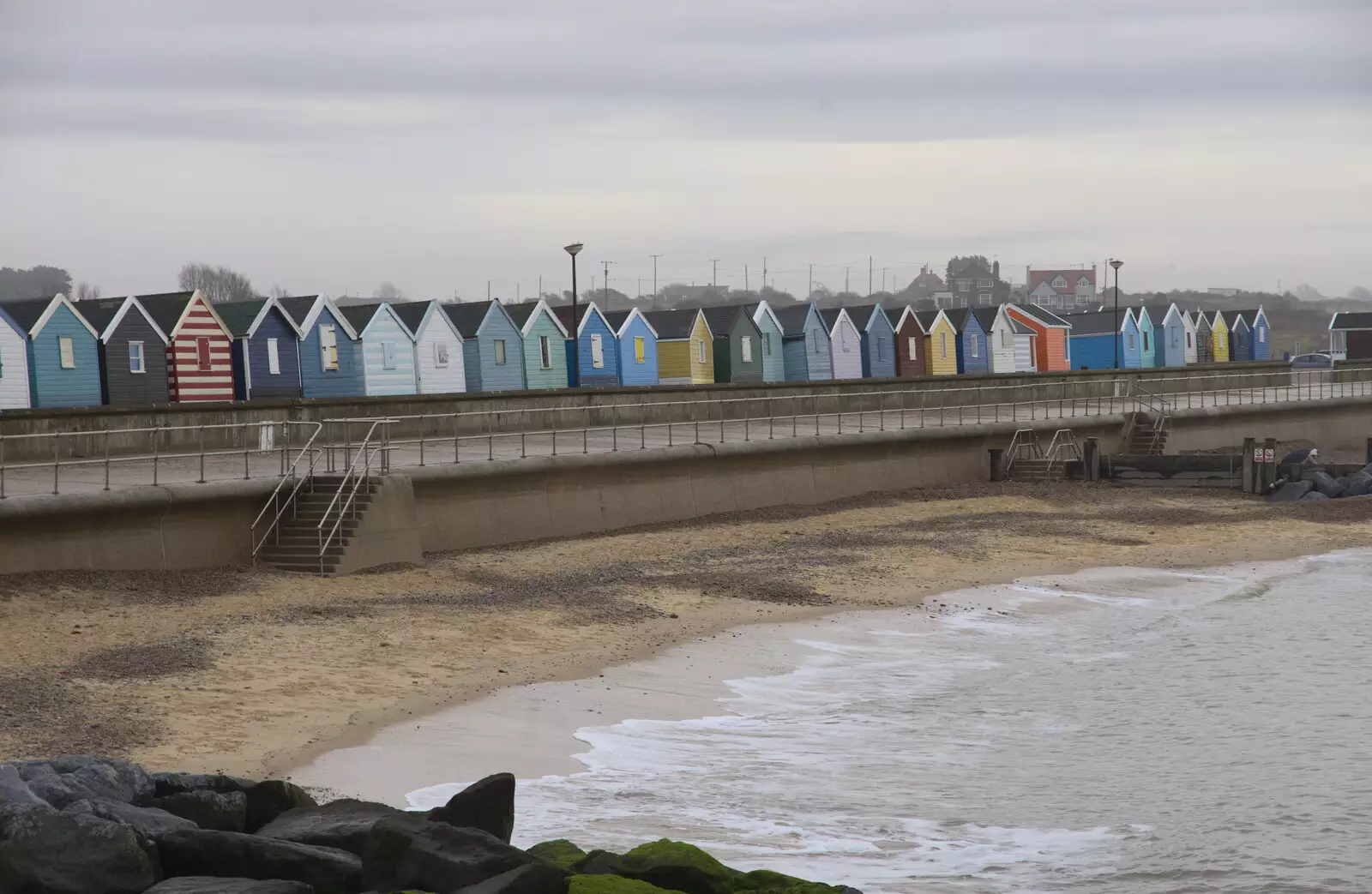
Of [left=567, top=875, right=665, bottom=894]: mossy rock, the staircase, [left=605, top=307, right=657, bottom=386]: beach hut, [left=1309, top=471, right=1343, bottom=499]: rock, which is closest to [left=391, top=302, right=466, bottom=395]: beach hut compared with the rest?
[left=605, top=307, right=657, bottom=386]: beach hut

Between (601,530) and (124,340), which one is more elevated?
(124,340)

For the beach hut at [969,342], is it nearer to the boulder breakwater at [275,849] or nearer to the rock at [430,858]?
the boulder breakwater at [275,849]

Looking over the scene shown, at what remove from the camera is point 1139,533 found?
3039cm

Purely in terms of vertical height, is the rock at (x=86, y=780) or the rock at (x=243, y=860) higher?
the rock at (x=86, y=780)

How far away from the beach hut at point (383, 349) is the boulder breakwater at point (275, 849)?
35.0m

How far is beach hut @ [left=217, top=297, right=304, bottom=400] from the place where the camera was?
40.8 meters

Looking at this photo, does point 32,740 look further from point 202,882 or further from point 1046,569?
point 1046,569

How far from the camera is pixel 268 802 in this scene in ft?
32.2

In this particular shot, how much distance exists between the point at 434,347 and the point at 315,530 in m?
24.8

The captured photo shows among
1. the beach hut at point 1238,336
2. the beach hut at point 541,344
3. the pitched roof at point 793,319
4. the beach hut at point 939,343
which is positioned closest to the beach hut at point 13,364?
the beach hut at point 541,344

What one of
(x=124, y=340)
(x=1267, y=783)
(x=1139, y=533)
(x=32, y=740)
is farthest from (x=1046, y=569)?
(x=124, y=340)

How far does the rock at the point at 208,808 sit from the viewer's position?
9414 millimetres

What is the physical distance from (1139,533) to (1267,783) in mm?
18211

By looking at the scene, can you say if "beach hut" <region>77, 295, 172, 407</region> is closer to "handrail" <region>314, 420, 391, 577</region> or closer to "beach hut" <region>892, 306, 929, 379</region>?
"handrail" <region>314, 420, 391, 577</region>
